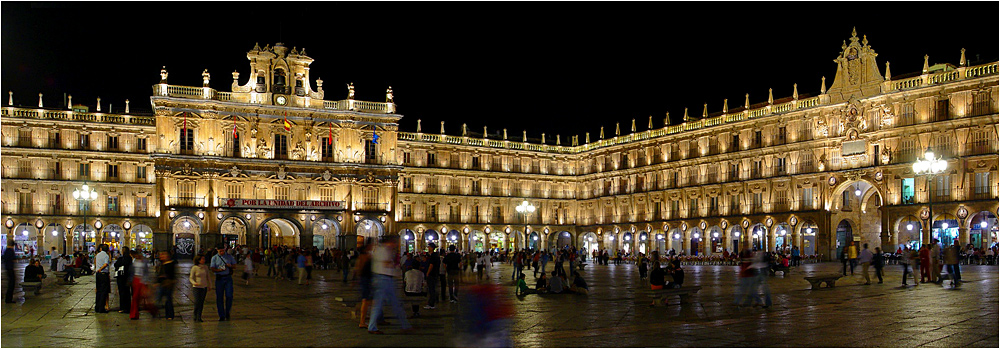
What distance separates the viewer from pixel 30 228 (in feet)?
229

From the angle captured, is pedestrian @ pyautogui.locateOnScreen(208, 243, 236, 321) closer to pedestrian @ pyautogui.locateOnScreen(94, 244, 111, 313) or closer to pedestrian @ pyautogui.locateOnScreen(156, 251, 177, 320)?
pedestrian @ pyautogui.locateOnScreen(156, 251, 177, 320)

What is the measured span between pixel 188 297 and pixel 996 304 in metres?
19.4

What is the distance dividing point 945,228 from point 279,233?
1855 inches

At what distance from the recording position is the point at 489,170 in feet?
272

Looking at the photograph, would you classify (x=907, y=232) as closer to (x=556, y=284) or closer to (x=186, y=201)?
(x=556, y=284)

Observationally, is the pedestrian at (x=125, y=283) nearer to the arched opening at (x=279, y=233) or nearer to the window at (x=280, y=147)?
the window at (x=280, y=147)

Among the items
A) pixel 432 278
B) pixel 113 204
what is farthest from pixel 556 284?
pixel 113 204

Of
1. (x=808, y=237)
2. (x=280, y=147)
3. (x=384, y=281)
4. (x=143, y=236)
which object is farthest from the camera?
(x=143, y=236)

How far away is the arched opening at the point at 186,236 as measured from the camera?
68875 mm

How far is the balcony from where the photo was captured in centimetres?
6656

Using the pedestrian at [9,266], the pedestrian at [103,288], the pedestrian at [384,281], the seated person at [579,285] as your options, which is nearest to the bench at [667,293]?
the seated person at [579,285]

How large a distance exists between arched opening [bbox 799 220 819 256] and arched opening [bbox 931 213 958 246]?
26.7 feet

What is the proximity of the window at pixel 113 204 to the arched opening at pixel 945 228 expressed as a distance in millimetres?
56169

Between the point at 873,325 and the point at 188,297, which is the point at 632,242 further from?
the point at 873,325
